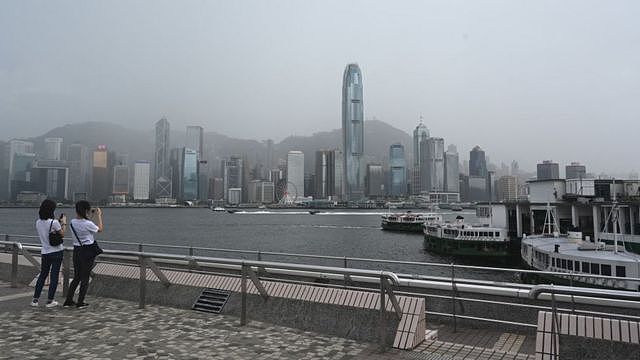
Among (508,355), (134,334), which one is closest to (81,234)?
(134,334)

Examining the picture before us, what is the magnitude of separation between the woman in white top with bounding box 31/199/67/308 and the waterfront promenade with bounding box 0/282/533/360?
1.39ft

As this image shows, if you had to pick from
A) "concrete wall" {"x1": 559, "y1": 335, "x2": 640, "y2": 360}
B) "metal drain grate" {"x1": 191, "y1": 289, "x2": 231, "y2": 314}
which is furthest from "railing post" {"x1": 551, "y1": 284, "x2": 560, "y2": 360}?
"metal drain grate" {"x1": 191, "y1": 289, "x2": 231, "y2": 314}

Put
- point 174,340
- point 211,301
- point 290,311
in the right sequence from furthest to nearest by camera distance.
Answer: point 211,301 → point 290,311 → point 174,340

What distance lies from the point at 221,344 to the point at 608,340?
17.9ft

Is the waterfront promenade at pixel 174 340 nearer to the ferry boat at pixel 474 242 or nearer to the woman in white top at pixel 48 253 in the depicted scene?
the woman in white top at pixel 48 253

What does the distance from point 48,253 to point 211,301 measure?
152 inches

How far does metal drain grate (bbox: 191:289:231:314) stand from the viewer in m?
9.20

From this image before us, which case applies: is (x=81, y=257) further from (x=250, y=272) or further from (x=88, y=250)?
(x=250, y=272)

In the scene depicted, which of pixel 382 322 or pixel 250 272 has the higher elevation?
pixel 250 272

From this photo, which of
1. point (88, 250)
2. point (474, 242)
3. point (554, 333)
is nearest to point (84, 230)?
point (88, 250)

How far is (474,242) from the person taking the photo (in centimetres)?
5878

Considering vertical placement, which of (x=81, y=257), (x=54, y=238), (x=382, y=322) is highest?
(x=54, y=238)

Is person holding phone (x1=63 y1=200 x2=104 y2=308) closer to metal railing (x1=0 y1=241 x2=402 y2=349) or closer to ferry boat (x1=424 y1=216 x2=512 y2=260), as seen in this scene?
metal railing (x1=0 y1=241 x2=402 y2=349)

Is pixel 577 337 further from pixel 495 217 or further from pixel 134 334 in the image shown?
pixel 495 217
